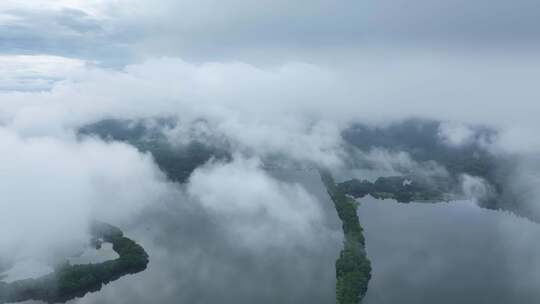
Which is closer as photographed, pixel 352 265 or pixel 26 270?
pixel 26 270

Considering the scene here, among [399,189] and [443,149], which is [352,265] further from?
[443,149]

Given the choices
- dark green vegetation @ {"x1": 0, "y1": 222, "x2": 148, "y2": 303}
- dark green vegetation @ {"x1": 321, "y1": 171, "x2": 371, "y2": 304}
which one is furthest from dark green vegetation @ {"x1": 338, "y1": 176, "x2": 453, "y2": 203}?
dark green vegetation @ {"x1": 0, "y1": 222, "x2": 148, "y2": 303}

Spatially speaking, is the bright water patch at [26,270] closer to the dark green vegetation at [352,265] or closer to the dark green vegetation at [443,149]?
the dark green vegetation at [352,265]

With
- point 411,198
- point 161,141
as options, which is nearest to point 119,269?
point 411,198

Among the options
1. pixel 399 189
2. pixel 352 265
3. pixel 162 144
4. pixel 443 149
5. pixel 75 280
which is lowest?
pixel 75 280

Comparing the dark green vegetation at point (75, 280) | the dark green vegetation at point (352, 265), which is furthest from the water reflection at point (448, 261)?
the dark green vegetation at point (75, 280)

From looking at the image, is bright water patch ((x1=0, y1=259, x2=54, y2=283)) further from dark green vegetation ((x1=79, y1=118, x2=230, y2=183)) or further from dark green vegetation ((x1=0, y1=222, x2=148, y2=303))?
dark green vegetation ((x1=79, y1=118, x2=230, y2=183))

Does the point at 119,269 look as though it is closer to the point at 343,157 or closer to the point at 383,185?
the point at 383,185

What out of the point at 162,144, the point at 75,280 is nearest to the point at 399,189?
the point at 75,280
